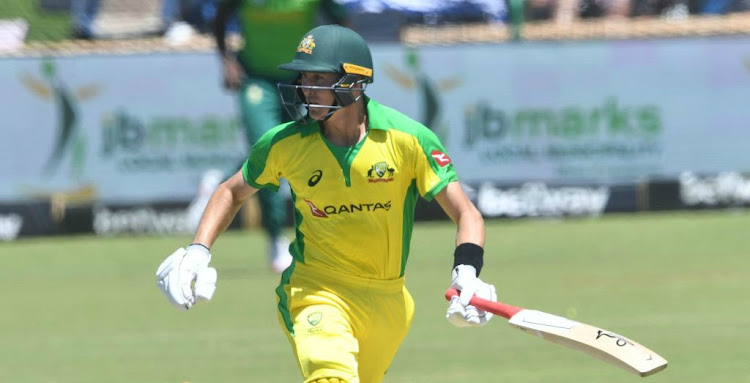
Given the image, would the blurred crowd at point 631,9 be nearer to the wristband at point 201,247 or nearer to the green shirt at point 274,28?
the green shirt at point 274,28

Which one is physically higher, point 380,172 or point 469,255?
point 380,172

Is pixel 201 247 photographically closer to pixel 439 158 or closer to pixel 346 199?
pixel 346 199

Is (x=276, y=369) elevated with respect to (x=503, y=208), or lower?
elevated

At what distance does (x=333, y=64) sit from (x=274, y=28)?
566 centimetres

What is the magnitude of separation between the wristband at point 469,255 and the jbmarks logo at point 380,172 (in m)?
0.41

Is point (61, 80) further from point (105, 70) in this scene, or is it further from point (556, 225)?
point (556, 225)

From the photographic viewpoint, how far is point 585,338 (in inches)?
229

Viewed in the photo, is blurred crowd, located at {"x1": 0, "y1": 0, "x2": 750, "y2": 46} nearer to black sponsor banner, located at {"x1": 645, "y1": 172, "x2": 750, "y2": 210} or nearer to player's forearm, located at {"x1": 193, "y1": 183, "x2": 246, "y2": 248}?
black sponsor banner, located at {"x1": 645, "y1": 172, "x2": 750, "y2": 210}

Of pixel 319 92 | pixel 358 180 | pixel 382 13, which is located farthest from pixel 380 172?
pixel 382 13

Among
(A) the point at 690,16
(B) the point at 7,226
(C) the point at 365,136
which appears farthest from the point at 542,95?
(C) the point at 365,136

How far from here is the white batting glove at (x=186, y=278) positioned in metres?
5.86

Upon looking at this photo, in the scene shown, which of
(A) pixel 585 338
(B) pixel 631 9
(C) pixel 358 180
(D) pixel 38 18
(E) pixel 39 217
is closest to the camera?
(A) pixel 585 338

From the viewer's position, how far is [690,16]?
655 inches

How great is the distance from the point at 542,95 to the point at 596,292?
5.08 m
